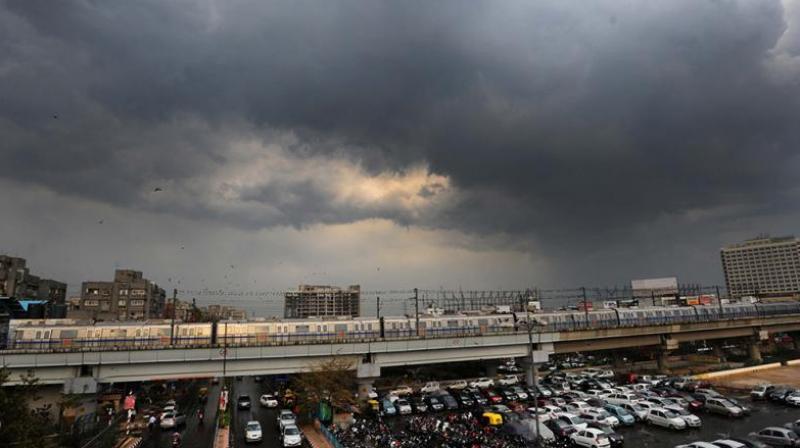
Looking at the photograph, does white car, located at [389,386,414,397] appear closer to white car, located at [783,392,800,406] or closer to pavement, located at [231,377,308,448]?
pavement, located at [231,377,308,448]

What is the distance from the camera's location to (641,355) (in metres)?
86.1

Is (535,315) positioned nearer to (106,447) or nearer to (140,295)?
(106,447)

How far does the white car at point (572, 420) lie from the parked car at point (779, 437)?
10.3 m

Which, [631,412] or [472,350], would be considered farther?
[472,350]

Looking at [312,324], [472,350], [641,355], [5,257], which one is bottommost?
[641,355]

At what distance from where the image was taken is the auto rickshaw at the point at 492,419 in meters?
36.4

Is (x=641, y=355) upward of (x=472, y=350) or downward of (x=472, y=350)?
downward

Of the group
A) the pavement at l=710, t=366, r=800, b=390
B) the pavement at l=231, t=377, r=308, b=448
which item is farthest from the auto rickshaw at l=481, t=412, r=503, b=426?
the pavement at l=710, t=366, r=800, b=390

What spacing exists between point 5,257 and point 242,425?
79664 millimetres

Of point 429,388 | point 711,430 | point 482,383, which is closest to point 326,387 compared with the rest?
point 429,388

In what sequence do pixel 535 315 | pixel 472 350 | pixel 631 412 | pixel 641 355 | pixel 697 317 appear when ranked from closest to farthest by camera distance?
1. pixel 631 412
2. pixel 472 350
3. pixel 535 315
4. pixel 697 317
5. pixel 641 355

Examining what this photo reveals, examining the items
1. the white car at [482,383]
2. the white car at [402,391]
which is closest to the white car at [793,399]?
the white car at [482,383]

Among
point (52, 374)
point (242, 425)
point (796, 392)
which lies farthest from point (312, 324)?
point (796, 392)

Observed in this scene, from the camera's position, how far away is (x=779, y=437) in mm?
27859
